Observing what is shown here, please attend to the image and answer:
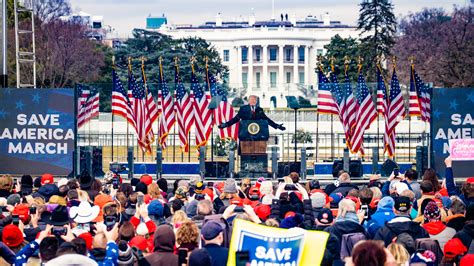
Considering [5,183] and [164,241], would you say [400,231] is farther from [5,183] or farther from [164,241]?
[5,183]

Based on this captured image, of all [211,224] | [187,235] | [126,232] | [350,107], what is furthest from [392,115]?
[187,235]

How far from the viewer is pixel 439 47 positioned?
92.7m

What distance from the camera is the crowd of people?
515 inches

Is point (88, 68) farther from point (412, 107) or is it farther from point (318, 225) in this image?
point (318, 225)

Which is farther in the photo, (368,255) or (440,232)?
(440,232)

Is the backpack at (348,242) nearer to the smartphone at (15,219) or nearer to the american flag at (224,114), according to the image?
the smartphone at (15,219)

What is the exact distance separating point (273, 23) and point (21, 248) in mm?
174649

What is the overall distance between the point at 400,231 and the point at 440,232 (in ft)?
2.25

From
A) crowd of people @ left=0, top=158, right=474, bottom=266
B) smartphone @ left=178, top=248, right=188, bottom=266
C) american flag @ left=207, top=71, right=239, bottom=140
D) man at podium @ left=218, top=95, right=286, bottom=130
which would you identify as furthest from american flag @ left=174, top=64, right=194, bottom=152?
smartphone @ left=178, top=248, right=188, bottom=266

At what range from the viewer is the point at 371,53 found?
348 feet

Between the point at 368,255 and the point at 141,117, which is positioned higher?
the point at 141,117

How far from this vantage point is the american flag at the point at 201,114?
3844cm

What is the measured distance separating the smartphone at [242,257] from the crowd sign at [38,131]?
24.0 metres

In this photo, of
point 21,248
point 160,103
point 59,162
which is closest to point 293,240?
point 21,248
